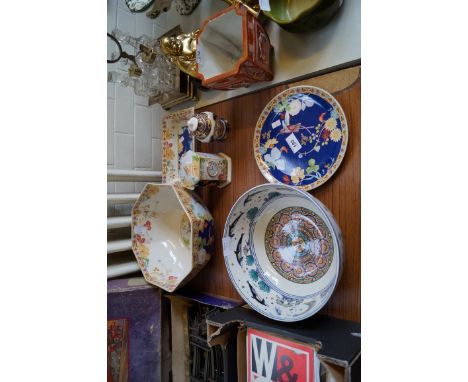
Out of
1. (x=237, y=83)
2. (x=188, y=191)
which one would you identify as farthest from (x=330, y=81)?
(x=188, y=191)

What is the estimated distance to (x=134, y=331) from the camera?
122cm

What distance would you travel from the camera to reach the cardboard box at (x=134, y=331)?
1171 millimetres

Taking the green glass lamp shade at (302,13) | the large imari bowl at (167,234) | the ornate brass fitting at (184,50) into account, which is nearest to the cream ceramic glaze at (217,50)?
the ornate brass fitting at (184,50)

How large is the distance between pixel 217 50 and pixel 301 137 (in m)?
0.53

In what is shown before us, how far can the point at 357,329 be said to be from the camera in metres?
0.81

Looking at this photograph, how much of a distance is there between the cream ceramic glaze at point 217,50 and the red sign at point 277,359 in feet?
3.13

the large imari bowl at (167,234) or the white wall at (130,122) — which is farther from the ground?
the white wall at (130,122)

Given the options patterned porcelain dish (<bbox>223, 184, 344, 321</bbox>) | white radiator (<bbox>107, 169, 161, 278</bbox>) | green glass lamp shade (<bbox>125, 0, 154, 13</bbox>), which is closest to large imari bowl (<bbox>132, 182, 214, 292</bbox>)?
white radiator (<bbox>107, 169, 161, 278</bbox>)

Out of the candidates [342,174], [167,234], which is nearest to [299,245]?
[342,174]

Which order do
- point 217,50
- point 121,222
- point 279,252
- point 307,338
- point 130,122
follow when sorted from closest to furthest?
point 307,338 → point 279,252 → point 217,50 → point 121,222 → point 130,122

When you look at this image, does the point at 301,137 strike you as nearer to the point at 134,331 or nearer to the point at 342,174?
the point at 342,174

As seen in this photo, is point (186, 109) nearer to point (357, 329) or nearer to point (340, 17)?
point (340, 17)

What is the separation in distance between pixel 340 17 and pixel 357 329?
3.12 ft

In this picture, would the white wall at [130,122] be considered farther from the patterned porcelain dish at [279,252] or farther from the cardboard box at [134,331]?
the patterned porcelain dish at [279,252]
